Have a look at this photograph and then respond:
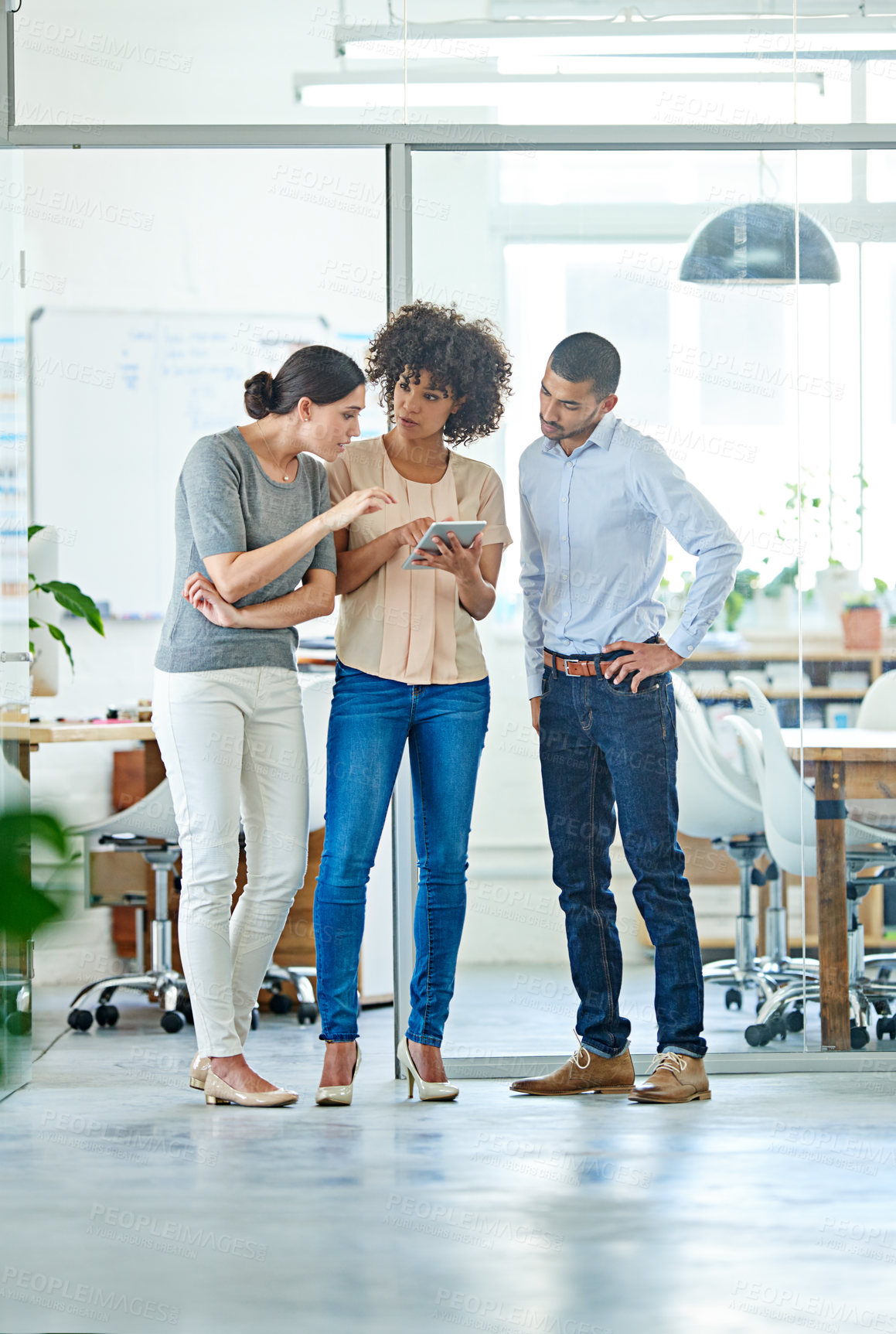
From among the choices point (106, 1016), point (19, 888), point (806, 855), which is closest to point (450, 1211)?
point (806, 855)

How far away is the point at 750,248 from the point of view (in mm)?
3180

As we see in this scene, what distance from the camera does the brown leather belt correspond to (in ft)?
9.09

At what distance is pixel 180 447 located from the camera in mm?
4988

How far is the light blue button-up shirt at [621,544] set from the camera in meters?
2.79

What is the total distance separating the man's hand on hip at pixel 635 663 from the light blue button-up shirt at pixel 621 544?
0.04m

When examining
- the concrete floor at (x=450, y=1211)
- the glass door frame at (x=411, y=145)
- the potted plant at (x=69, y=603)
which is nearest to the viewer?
the concrete floor at (x=450, y=1211)

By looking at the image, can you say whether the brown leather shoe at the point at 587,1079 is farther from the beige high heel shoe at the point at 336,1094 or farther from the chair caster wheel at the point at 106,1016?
the chair caster wheel at the point at 106,1016

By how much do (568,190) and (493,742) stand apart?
1265mm

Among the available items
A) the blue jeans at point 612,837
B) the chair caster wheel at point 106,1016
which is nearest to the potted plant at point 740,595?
the blue jeans at point 612,837

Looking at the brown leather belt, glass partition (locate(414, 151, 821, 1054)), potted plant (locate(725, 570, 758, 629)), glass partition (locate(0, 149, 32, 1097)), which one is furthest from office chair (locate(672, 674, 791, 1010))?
glass partition (locate(0, 149, 32, 1097))

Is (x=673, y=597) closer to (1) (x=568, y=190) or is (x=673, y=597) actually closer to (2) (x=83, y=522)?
(1) (x=568, y=190)

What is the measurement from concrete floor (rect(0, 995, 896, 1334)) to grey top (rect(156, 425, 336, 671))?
89cm

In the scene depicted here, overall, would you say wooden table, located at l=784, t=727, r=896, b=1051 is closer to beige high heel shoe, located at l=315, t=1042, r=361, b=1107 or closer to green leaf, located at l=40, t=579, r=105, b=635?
beige high heel shoe, located at l=315, t=1042, r=361, b=1107

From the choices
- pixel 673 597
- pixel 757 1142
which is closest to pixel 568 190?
pixel 673 597
